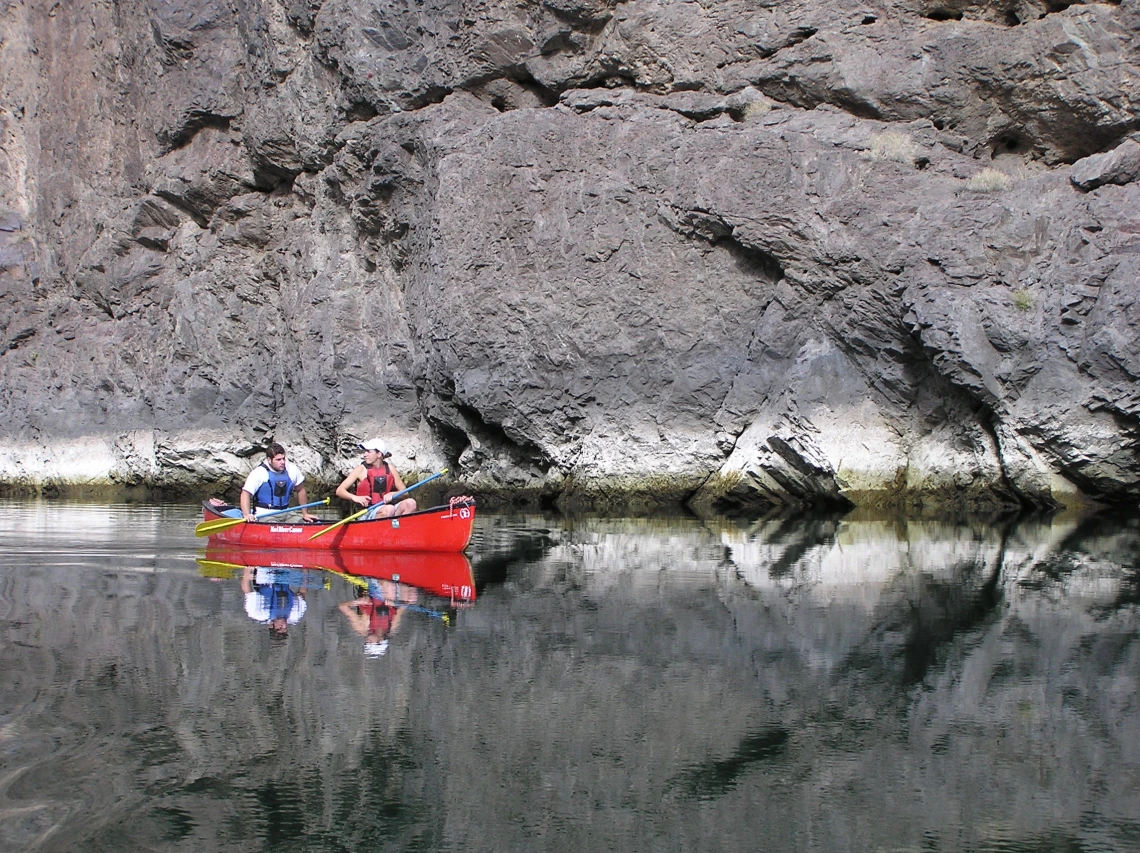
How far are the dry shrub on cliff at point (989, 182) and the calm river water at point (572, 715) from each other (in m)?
13.0

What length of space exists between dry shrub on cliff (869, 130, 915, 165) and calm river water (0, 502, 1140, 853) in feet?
44.9

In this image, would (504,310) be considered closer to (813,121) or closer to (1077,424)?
(813,121)

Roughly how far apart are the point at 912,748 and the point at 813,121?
66.5 feet

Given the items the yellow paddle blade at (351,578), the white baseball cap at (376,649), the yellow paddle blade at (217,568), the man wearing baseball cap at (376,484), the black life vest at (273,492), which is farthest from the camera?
the black life vest at (273,492)

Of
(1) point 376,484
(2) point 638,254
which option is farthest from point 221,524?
(2) point 638,254

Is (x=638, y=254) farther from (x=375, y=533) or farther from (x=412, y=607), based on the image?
(x=412, y=607)

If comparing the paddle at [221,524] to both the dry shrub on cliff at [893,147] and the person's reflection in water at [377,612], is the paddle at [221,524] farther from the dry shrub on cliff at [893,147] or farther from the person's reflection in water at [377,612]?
the dry shrub on cliff at [893,147]

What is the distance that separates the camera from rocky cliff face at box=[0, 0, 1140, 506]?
21000mm

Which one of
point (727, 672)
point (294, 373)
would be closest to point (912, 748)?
point (727, 672)

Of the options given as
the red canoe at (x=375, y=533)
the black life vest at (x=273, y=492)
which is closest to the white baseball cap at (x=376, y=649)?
the red canoe at (x=375, y=533)

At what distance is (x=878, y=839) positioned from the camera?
14.0 ft

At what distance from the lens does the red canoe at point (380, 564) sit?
10.7 metres

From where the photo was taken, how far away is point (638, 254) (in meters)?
24.3

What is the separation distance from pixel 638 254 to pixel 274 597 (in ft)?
51.6
